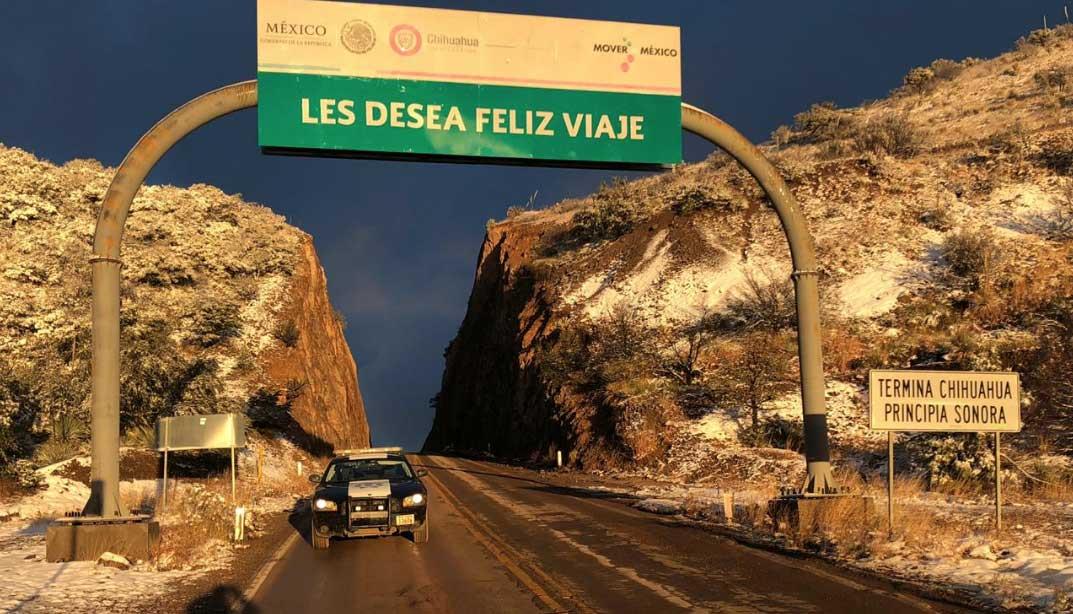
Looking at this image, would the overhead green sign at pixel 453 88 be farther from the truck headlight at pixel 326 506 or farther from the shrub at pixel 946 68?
the shrub at pixel 946 68

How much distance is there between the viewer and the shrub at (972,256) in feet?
109

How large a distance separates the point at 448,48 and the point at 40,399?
1686 cm

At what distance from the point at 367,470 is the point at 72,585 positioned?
5.77 metres

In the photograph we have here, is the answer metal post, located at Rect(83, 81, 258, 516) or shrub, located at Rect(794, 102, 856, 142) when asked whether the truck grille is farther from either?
shrub, located at Rect(794, 102, 856, 142)

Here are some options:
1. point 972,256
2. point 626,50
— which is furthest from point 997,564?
point 972,256

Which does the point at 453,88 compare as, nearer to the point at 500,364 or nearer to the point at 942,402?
the point at 942,402

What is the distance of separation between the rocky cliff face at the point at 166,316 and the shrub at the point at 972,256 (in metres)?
27.7

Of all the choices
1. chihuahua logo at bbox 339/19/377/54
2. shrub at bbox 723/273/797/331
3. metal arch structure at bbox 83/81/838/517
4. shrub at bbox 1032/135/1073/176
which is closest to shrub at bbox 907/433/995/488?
shrub at bbox 723/273/797/331

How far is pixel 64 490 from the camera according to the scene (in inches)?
798

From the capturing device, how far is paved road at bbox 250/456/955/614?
905 centimetres

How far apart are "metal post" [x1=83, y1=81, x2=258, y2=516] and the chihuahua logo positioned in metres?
1.58

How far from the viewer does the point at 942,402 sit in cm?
1316

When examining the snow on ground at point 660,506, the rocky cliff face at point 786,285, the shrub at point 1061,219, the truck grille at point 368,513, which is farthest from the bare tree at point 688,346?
the truck grille at point 368,513

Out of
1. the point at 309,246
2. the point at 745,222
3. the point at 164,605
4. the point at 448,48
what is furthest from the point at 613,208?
the point at 164,605
